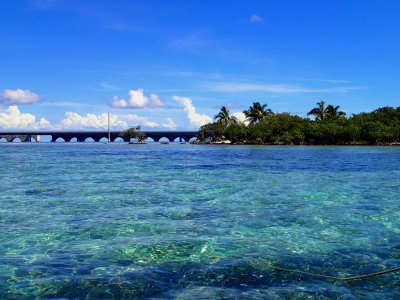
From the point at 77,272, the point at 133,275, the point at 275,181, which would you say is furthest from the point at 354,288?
the point at 275,181

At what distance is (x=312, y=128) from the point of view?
108 m

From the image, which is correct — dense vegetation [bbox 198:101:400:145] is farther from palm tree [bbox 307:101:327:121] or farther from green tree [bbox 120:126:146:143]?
green tree [bbox 120:126:146:143]

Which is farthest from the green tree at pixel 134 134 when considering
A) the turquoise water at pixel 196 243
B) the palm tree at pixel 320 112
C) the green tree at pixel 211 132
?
the turquoise water at pixel 196 243

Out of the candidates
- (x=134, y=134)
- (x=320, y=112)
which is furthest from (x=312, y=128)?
(x=134, y=134)

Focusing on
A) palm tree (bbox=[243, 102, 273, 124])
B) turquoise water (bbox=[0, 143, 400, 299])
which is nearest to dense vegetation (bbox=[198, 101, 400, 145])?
palm tree (bbox=[243, 102, 273, 124])

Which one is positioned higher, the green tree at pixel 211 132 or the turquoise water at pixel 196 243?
the green tree at pixel 211 132

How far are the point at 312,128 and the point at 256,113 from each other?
79.1 feet

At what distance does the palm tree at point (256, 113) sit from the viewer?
420ft

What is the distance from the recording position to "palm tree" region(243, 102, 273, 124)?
127875 mm

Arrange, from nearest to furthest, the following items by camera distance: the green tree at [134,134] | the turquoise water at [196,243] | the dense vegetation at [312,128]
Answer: the turquoise water at [196,243]
the dense vegetation at [312,128]
the green tree at [134,134]

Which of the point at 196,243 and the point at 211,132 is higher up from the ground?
the point at 211,132

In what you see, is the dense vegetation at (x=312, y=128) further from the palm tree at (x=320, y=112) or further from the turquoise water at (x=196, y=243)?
the turquoise water at (x=196, y=243)

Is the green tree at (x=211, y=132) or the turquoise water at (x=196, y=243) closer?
Answer: the turquoise water at (x=196, y=243)

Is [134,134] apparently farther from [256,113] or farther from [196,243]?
[196,243]
